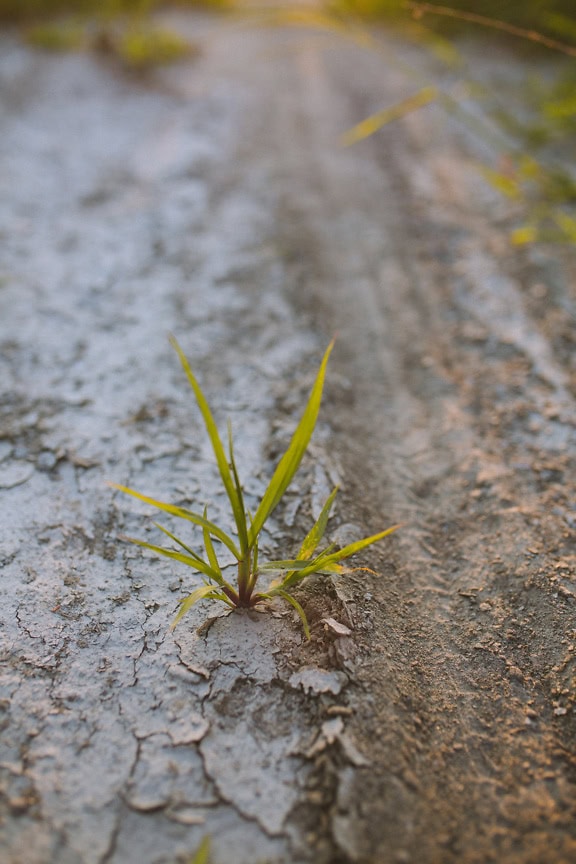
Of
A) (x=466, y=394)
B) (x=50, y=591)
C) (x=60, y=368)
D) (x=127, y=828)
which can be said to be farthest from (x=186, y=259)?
(x=127, y=828)

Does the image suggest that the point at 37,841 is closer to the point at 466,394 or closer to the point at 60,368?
the point at 60,368

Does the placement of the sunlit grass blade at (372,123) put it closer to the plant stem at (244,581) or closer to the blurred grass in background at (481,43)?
the blurred grass in background at (481,43)

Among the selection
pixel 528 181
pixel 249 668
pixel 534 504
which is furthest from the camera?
pixel 528 181

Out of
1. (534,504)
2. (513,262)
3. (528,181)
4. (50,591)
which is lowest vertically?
(50,591)

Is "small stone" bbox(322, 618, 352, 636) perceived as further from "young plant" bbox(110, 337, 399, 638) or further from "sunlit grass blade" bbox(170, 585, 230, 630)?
"sunlit grass blade" bbox(170, 585, 230, 630)

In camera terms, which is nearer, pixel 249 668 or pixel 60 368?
pixel 249 668

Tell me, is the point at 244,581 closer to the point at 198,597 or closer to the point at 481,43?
the point at 198,597
